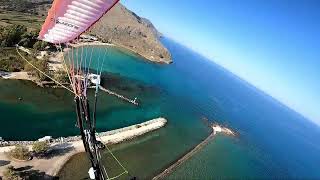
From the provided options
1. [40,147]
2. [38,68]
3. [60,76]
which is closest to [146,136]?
[60,76]

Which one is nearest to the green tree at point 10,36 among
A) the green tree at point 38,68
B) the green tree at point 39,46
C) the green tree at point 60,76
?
the green tree at point 39,46

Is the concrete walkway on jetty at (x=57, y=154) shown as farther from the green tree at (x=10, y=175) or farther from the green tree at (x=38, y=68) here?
the green tree at (x=38, y=68)

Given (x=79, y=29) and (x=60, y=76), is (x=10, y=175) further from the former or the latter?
(x=60, y=76)

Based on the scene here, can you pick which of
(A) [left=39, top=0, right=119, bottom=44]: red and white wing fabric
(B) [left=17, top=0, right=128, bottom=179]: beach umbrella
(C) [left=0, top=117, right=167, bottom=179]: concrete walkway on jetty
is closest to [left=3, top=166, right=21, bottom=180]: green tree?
(C) [left=0, top=117, right=167, bottom=179]: concrete walkway on jetty

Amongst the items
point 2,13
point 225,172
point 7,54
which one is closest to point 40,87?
point 7,54

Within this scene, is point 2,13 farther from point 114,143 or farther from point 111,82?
point 114,143

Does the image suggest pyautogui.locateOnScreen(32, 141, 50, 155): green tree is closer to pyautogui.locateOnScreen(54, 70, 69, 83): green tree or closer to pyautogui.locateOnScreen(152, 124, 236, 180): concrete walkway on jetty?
pyautogui.locateOnScreen(152, 124, 236, 180): concrete walkway on jetty
